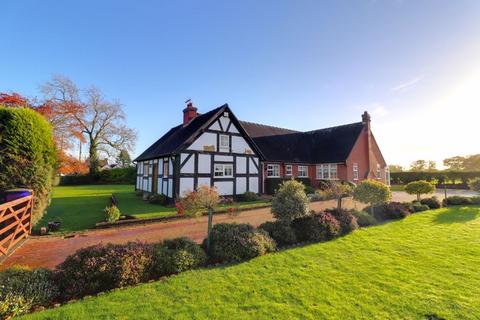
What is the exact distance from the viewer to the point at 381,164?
2845 centimetres

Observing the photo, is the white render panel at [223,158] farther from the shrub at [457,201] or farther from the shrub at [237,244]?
the shrub at [457,201]

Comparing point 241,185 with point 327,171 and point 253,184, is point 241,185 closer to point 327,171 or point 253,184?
point 253,184

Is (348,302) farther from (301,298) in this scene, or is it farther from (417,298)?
(417,298)

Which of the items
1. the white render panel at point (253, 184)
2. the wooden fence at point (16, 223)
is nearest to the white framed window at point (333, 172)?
the white render panel at point (253, 184)

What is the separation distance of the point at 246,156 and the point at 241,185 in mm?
2396

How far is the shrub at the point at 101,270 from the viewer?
451 cm

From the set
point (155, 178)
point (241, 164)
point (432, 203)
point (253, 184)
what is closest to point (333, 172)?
point (432, 203)

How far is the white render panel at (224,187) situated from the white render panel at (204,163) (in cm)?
125

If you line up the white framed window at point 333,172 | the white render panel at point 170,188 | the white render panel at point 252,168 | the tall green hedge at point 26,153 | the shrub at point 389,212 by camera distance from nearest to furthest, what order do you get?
the tall green hedge at point 26,153
the shrub at point 389,212
the white render panel at point 170,188
the white render panel at point 252,168
the white framed window at point 333,172

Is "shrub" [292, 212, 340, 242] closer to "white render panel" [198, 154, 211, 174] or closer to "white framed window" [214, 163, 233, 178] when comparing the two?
"white render panel" [198, 154, 211, 174]

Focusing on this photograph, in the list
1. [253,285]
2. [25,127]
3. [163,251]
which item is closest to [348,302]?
[253,285]

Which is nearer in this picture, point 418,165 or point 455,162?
point 455,162

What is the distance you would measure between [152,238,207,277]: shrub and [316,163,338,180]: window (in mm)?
21070

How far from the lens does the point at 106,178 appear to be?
40344 mm
